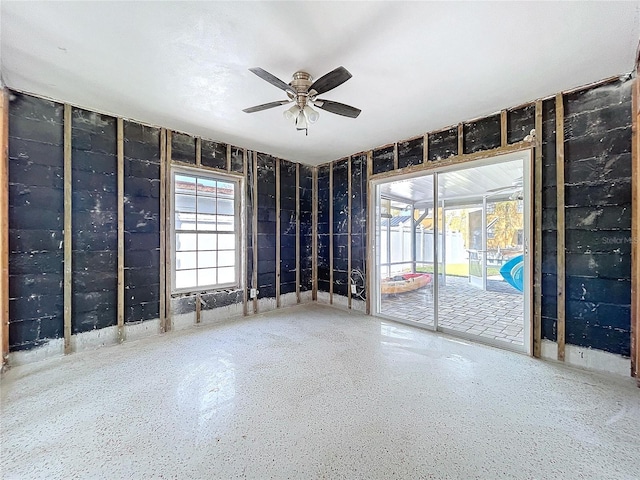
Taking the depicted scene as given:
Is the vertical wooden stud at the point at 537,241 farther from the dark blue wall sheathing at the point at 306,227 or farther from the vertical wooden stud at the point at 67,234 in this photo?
the vertical wooden stud at the point at 67,234

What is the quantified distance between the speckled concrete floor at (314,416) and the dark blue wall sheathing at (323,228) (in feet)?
7.25

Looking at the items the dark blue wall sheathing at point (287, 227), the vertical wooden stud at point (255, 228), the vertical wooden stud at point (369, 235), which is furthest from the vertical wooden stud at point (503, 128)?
the vertical wooden stud at point (255, 228)

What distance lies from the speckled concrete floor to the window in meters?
1.19

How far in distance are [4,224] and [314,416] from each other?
3.38 meters

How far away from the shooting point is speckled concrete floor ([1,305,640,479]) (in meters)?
1.48

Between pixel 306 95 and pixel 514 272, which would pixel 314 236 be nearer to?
pixel 306 95

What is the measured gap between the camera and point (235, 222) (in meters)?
4.35

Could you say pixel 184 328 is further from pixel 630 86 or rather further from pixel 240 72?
pixel 630 86

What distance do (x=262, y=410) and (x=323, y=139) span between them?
11.1 feet

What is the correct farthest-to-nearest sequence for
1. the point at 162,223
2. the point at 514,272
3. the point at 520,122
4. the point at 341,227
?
the point at 341,227 → the point at 514,272 → the point at 162,223 → the point at 520,122

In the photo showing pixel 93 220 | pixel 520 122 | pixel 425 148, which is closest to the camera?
pixel 520 122

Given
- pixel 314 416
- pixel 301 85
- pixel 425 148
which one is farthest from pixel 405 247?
pixel 314 416

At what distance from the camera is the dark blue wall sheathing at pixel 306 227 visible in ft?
16.9

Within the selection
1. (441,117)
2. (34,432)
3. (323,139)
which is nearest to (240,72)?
(323,139)
